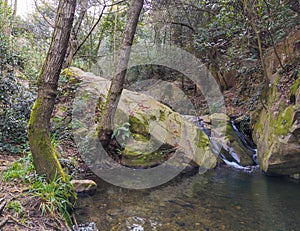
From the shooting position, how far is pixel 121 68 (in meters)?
5.18

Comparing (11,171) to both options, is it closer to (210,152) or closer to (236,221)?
(236,221)

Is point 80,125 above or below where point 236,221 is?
above

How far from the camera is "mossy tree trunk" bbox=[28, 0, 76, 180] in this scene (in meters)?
2.92

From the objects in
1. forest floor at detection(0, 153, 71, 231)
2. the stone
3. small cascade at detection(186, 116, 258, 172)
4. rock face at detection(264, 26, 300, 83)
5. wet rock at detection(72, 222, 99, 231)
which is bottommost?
wet rock at detection(72, 222, 99, 231)

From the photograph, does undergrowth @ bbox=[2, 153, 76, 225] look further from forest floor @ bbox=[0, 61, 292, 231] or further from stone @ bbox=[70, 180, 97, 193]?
stone @ bbox=[70, 180, 97, 193]

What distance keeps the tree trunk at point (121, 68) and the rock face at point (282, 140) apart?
10.6 feet

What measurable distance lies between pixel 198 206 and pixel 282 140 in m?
2.16

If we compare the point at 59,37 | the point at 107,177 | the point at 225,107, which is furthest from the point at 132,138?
the point at 225,107

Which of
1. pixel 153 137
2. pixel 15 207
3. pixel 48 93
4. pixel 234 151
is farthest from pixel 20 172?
pixel 234 151

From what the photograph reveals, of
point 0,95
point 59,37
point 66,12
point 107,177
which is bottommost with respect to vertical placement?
point 107,177

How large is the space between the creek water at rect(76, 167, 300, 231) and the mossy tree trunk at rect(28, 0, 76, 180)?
816 mm

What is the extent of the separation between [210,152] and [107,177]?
2.65 m

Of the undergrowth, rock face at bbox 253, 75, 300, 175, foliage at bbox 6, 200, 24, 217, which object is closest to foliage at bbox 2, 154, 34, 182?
the undergrowth

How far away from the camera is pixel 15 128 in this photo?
4.93 meters
